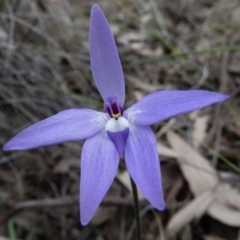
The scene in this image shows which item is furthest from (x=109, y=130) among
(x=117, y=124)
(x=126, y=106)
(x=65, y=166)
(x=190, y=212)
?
(x=126, y=106)

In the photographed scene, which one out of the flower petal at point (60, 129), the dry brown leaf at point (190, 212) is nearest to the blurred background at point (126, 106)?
the dry brown leaf at point (190, 212)

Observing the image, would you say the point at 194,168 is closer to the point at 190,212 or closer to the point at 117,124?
the point at 190,212

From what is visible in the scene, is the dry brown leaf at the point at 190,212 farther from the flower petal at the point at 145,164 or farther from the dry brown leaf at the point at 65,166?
the flower petal at the point at 145,164

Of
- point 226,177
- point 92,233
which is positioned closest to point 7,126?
point 92,233

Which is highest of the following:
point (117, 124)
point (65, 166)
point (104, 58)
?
point (104, 58)

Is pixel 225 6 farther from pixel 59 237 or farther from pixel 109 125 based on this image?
pixel 109 125

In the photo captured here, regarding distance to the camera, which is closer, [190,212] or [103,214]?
[190,212]

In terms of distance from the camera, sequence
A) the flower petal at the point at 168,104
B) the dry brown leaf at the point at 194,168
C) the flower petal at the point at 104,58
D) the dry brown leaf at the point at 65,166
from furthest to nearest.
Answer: the dry brown leaf at the point at 65,166
the dry brown leaf at the point at 194,168
the flower petal at the point at 104,58
the flower petal at the point at 168,104
